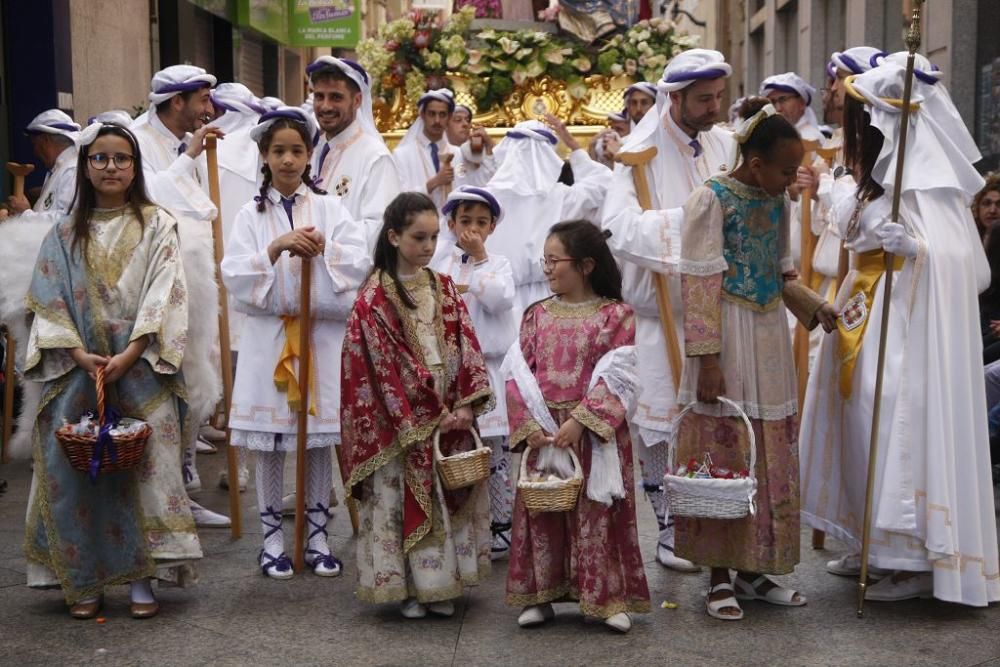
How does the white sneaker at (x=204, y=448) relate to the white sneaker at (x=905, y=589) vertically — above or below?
above

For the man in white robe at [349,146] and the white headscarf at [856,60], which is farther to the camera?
the man in white robe at [349,146]

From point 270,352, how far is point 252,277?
0.36 meters

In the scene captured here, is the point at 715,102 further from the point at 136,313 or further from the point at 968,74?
the point at 968,74

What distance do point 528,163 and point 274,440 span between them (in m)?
2.76

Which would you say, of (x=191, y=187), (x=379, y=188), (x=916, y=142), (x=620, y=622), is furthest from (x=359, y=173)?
(x=620, y=622)

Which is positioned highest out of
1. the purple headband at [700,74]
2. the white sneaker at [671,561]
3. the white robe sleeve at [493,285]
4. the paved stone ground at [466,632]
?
the purple headband at [700,74]

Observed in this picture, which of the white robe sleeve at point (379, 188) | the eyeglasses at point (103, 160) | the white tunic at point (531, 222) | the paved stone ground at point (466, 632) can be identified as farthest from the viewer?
the white tunic at point (531, 222)

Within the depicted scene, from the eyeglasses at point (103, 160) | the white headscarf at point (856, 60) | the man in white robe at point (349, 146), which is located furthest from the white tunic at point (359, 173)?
the white headscarf at point (856, 60)

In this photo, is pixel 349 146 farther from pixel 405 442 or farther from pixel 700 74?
pixel 405 442

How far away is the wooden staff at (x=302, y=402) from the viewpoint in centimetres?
597

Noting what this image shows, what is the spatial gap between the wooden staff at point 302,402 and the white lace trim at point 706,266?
64.6 inches

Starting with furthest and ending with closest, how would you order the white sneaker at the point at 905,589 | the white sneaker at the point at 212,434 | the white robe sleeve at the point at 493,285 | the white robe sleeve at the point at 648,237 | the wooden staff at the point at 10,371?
the white sneaker at the point at 212,434 < the wooden staff at the point at 10,371 < the white robe sleeve at the point at 493,285 < the white robe sleeve at the point at 648,237 < the white sneaker at the point at 905,589

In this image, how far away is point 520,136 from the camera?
8250mm

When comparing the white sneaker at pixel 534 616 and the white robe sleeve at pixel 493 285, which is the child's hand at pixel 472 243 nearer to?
the white robe sleeve at pixel 493 285
